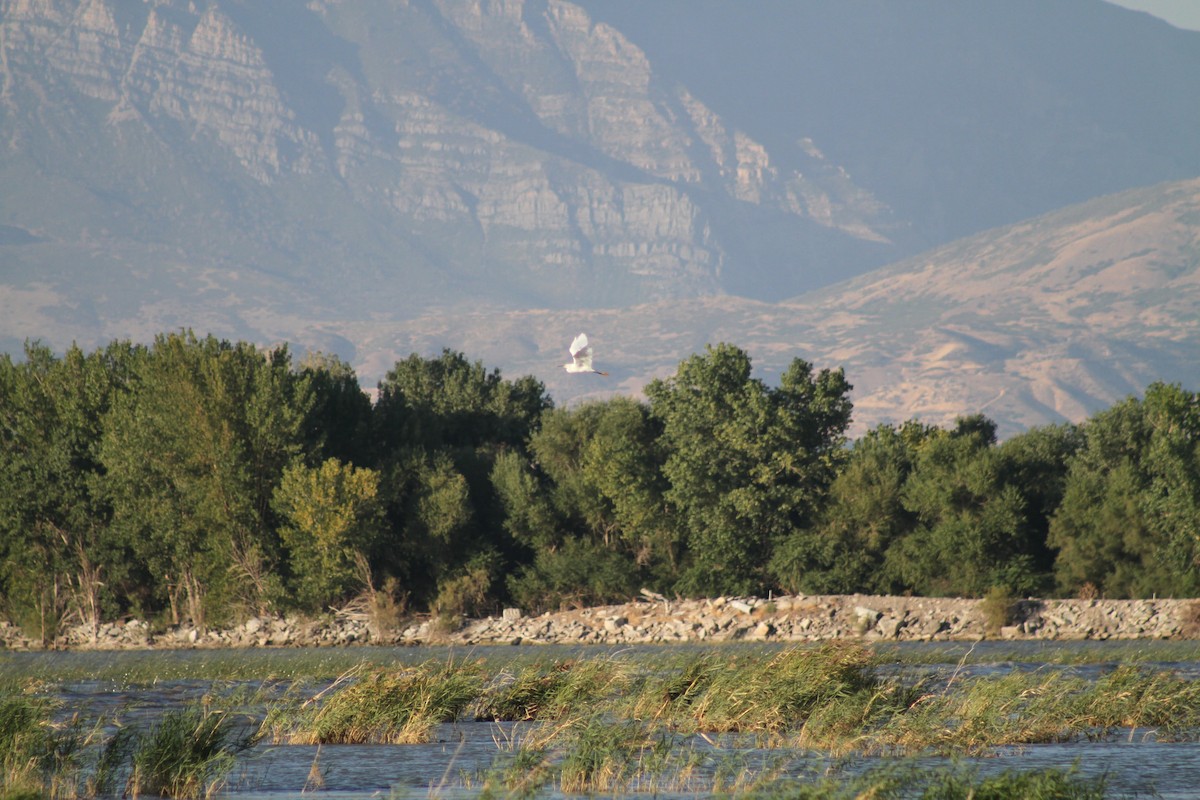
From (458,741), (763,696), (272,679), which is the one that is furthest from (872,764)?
(272,679)

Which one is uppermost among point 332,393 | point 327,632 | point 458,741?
point 332,393

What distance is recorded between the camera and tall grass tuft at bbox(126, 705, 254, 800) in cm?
2212

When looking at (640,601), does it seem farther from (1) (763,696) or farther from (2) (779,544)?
(1) (763,696)

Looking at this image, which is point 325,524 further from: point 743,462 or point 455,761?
point 455,761

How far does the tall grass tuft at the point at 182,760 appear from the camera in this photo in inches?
871

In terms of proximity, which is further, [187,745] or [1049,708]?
[1049,708]

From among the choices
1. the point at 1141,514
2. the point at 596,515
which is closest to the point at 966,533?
the point at 1141,514

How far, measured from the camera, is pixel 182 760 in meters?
22.4

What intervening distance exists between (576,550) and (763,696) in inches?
1710

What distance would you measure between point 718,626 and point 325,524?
51.2ft

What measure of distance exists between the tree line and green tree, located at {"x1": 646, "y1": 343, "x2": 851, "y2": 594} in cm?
11

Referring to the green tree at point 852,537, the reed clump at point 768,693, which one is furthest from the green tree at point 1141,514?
the reed clump at point 768,693

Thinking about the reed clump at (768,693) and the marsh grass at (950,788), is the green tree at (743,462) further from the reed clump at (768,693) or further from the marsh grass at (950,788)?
the marsh grass at (950,788)

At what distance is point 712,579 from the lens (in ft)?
222
